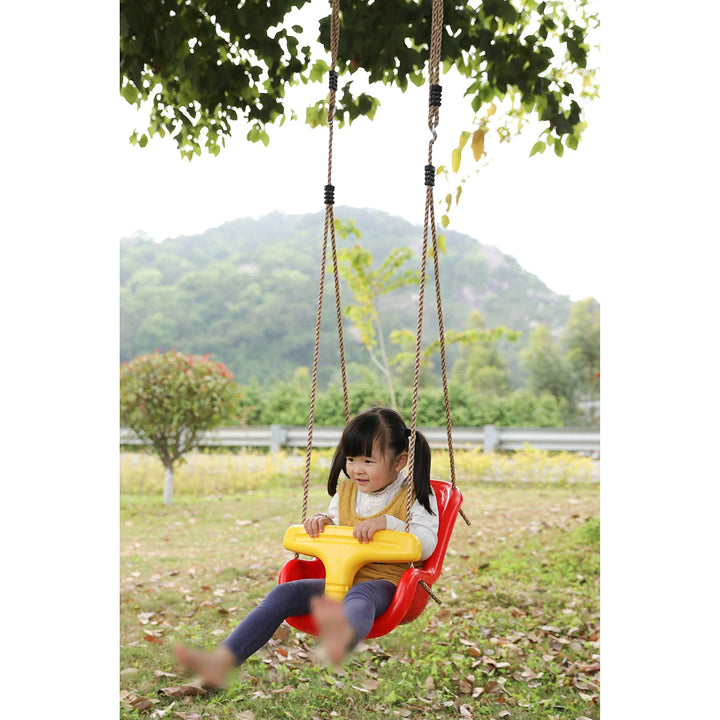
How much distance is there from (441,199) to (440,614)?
202 cm

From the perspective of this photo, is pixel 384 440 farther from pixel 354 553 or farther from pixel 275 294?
pixel 275 294

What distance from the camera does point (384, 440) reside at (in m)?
2.00

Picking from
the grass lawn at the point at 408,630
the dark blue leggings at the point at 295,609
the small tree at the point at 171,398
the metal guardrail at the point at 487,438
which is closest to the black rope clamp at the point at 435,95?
the dark blue leggings at the point at 295,609

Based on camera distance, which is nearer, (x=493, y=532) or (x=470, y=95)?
(x=470, y=95)

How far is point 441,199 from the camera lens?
3232 millimetres

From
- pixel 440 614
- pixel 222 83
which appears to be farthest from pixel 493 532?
pixel 222 83

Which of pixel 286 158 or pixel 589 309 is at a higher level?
pixel 286 158

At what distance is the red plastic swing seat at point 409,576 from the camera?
1.76 m

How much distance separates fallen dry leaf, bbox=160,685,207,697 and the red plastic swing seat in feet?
3.33

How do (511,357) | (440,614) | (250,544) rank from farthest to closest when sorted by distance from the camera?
(511,357) < (250,544) < (440,614)

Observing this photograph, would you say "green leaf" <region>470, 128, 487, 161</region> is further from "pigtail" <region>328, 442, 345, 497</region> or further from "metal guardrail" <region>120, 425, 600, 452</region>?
"metal guardrail" <region>120, 425, 600, 452</region>

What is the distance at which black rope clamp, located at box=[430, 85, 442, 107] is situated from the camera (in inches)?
77.8

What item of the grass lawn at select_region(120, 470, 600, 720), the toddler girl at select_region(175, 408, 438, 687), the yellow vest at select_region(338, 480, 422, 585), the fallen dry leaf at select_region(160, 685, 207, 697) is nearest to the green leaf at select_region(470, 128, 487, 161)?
the toddler girl at select_region(175, 408, 438, 687)
